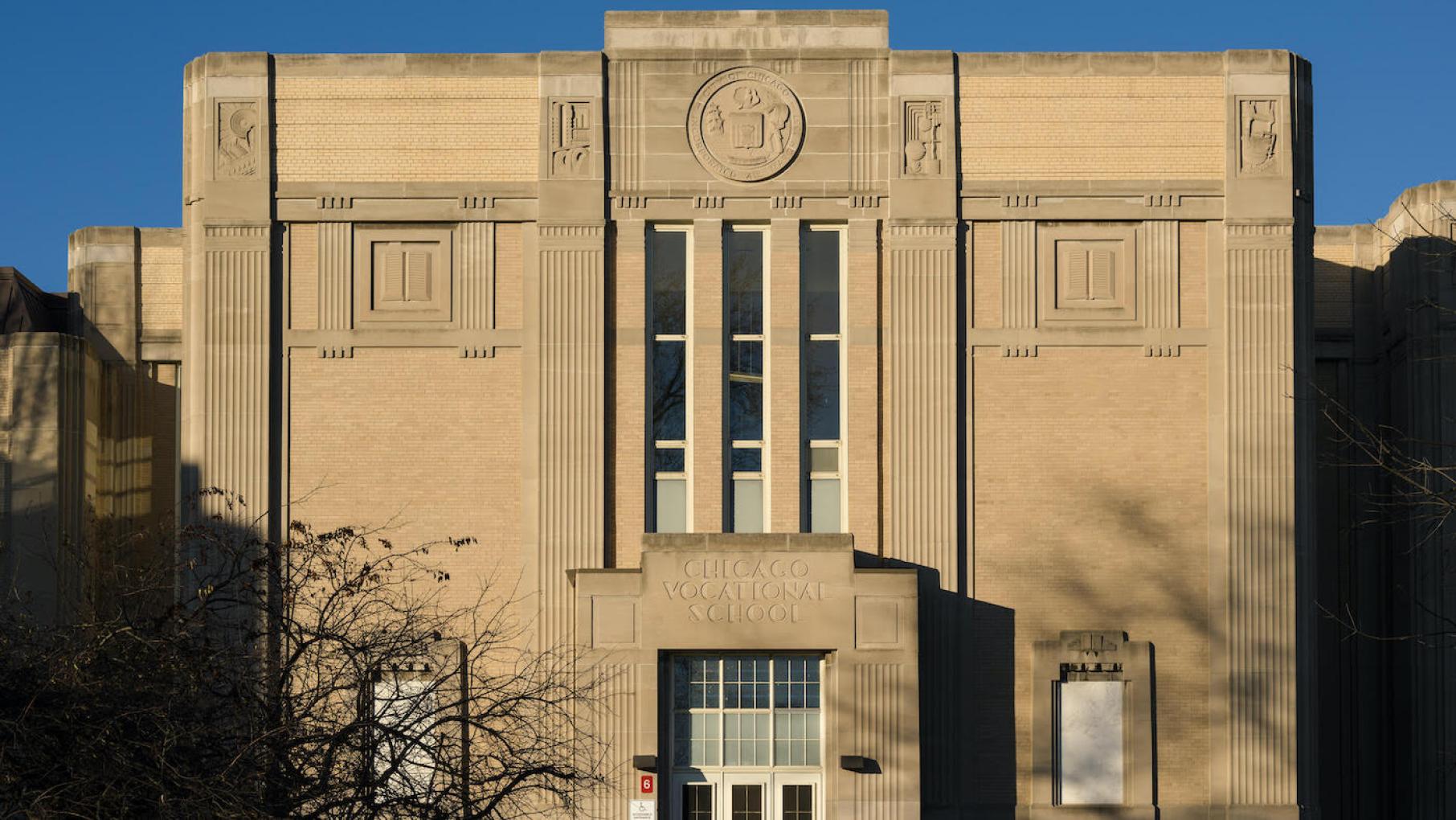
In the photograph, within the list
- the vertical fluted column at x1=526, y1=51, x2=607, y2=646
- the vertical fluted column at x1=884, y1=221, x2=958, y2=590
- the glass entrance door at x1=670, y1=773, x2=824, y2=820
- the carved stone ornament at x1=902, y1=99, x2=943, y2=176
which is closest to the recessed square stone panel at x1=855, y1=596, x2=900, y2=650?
the vertical fluted column at x1=884, y1=221, x2=958, y2=590

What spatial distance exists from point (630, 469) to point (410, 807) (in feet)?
44.8

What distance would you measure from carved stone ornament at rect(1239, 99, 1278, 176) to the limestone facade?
2.1 inches

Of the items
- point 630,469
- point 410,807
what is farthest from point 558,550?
point 410,807

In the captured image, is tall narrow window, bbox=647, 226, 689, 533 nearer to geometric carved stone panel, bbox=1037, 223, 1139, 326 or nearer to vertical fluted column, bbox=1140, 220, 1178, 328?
geometric carved stone panel, bbox=1037, 223, 1139, 326

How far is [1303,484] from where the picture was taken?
108ft

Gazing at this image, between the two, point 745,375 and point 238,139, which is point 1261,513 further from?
point 238,139

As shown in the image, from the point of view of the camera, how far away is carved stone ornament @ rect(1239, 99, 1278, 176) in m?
33.2

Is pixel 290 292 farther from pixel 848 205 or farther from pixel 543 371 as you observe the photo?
pixel 848 205

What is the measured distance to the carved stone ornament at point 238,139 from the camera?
3319cm

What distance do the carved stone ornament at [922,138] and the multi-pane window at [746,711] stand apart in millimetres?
7819

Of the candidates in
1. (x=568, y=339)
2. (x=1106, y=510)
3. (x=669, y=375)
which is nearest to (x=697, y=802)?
(x=669, y=375)

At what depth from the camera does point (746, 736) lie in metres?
31.5

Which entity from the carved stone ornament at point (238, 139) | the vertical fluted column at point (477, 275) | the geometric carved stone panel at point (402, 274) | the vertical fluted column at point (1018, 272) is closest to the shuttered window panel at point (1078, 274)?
the vertical fluted column at point (1018, 272)

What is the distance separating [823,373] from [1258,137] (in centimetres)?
780
